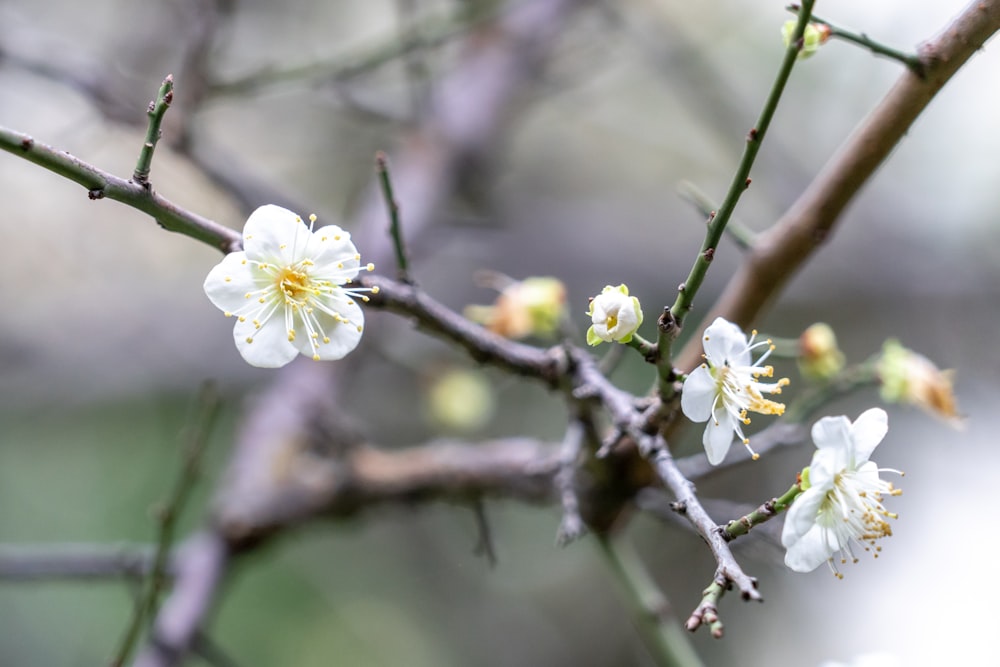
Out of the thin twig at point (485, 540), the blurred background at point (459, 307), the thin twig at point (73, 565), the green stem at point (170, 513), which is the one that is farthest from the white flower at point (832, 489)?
the blurred background at point (459, 307)

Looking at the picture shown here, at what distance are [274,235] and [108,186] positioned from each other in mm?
145

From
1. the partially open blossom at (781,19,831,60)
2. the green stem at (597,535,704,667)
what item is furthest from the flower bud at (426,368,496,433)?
the partially open blossom at (781,19,831,60)

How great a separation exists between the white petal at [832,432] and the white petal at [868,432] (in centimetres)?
2

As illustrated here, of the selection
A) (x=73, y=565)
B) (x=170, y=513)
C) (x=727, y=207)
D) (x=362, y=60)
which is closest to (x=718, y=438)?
(x=727, y=207)

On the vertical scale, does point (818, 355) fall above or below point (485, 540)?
above

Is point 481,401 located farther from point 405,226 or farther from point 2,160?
point 2,160

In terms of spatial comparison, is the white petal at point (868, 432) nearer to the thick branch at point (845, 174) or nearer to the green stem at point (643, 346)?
the green stem at point (643, 346)

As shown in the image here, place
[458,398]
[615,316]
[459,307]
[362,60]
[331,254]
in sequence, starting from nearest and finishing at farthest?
[615,316] → [331,254] → [362,60] → [458,398] → [459,307]

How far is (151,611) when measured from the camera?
1004 millimetres

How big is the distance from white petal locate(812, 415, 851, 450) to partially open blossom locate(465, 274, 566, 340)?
1.47ft

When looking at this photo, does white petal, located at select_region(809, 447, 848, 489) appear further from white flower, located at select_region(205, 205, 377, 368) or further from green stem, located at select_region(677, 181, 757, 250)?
white flower, located at select_region(205, 205, 377, 368)

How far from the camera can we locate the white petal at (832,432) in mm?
513

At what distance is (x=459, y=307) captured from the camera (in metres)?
1.99

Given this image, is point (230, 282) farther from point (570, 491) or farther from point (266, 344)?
point (570, 491)
